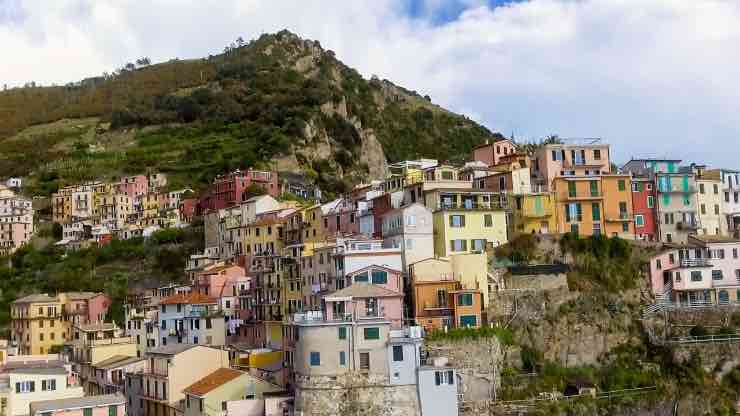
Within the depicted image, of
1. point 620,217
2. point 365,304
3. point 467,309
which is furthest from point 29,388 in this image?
point 620,217

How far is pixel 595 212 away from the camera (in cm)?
5947

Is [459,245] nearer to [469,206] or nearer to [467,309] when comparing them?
[469,206]

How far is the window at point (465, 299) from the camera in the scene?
49062 mm

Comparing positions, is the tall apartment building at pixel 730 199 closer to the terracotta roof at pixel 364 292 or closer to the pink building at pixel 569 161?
the pink building at pixel 569 161

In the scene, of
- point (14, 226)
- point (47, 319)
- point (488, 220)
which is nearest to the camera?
point (488, 220)

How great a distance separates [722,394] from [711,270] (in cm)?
823

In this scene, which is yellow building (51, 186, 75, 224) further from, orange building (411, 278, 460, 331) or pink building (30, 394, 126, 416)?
orange building (411, 278, 460, 331)

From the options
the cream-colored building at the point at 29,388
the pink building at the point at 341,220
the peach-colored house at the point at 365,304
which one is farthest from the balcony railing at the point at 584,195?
the cream-colored building at the point at 29,388

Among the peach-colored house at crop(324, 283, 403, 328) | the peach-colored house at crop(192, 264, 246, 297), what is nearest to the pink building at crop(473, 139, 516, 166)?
the peach-colored house at crop(192, 264, 246, 297)

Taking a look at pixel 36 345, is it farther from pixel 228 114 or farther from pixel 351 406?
pixel 228 114

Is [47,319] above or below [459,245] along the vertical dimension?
below

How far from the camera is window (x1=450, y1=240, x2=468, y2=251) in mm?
54031

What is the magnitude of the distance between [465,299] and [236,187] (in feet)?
129

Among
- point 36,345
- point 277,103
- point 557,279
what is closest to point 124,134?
point 277,103
